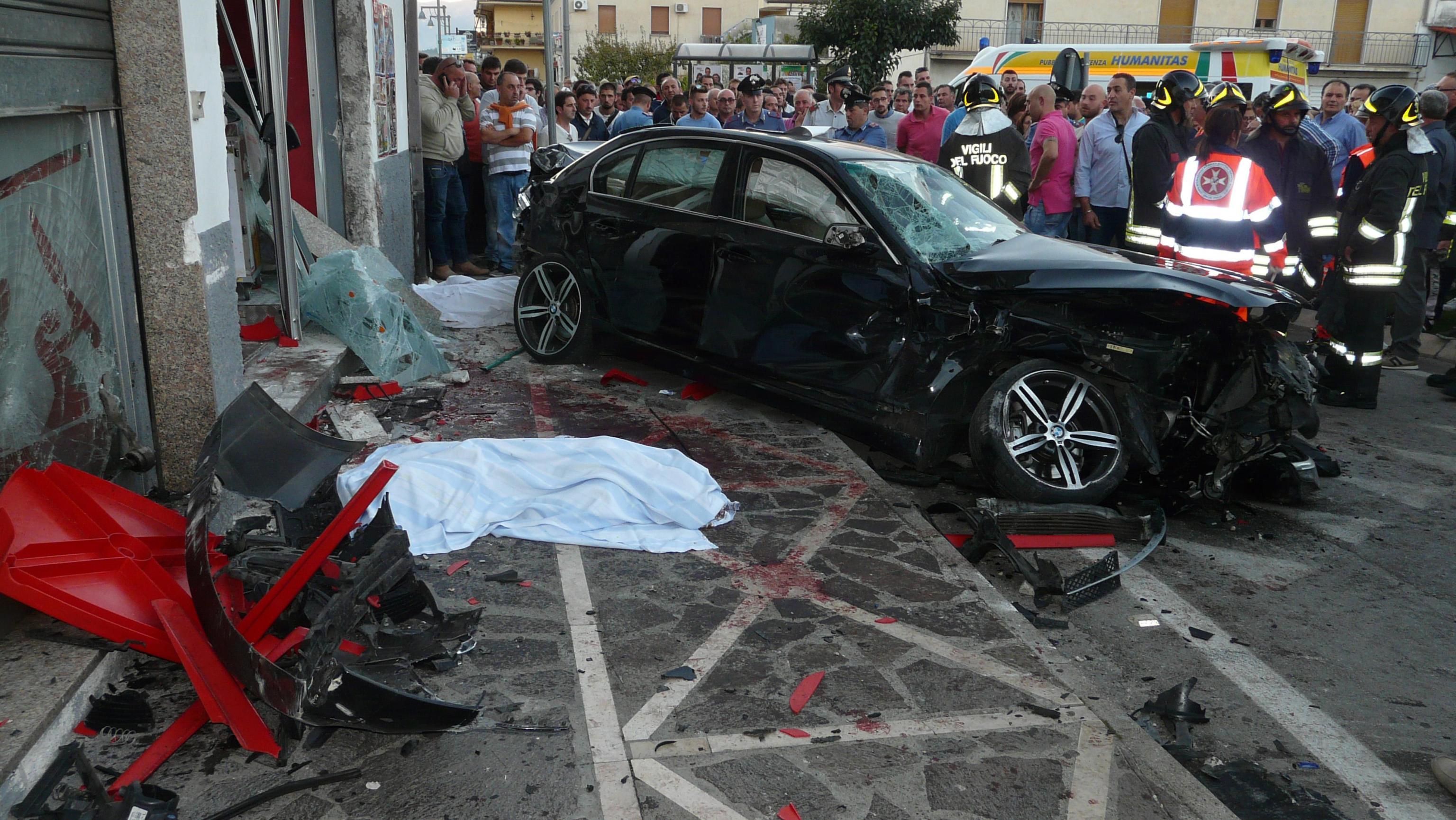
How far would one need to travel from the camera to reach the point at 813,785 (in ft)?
10.1

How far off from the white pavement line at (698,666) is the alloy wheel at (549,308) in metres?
3.75

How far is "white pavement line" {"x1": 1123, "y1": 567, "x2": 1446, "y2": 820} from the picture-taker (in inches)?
131

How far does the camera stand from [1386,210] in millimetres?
7746

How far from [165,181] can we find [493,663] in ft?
8.11

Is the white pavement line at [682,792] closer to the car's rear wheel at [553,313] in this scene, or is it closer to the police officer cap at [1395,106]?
the car's rear wheel at [553,313]

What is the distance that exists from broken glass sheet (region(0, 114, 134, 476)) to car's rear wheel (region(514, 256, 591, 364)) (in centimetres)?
339

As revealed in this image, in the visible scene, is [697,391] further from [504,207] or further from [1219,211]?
[504,207]

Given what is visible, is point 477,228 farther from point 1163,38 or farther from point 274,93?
point 1163,38

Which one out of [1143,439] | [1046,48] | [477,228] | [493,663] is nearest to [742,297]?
[1143,439]

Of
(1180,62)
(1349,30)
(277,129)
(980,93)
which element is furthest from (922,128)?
(1349,30)

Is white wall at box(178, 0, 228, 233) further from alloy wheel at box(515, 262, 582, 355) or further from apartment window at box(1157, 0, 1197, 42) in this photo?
apartment window at box(1157, 0, 1197, 42)

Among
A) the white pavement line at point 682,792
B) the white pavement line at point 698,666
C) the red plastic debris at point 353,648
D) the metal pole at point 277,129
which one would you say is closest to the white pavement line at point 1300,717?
→ the white pavement line at point 698,666

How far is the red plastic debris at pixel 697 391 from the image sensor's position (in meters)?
7.09

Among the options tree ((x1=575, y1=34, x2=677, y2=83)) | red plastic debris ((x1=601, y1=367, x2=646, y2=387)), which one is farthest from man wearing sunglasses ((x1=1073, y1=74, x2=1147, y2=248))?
tree ((x1=575, y1=34, x2=677, y2=83))
